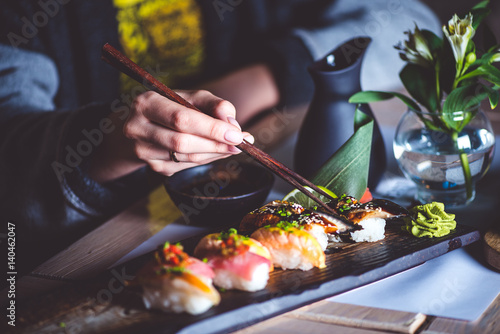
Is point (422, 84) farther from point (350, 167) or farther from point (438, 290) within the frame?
point (438, 290)

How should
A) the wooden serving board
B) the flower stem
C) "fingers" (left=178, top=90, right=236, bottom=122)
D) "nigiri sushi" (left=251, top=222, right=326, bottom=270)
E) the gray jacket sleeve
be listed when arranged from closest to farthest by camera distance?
the wooden serving board → "nigiri sushi" (left=251, top=222, right=326, bottom=270) → "fingers" (left=178, top=90, right=236, bottom=122) → the flower stem → the gray jacket sleeve

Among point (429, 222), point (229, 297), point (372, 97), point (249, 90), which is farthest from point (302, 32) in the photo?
point (229, 297)

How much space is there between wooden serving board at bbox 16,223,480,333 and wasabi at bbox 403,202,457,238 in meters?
0.02

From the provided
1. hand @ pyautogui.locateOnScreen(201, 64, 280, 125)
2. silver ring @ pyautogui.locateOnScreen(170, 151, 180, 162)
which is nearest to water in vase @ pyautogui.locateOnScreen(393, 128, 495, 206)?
silver ring @ pyautogui.locateOnScreen(170, 151, 180, 162)

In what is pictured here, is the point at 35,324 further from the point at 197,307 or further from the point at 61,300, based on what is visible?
the point at 197,307

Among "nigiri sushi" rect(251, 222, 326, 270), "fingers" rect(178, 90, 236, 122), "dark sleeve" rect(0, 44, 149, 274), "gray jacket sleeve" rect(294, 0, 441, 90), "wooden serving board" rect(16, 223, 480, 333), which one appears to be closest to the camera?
"wooden serving board" rect(16, 223, 480, 333)

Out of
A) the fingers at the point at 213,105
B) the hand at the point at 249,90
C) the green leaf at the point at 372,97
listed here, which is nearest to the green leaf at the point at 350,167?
the green leaf at the point at 372,97

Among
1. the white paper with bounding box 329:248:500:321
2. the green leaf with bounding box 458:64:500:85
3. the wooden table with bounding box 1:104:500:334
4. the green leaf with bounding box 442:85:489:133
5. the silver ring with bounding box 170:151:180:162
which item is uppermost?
the silver ring with bounding box 170:151:180:162

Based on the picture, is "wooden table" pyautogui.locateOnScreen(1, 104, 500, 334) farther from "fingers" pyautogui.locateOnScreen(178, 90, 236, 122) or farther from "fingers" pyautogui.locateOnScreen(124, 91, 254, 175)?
"fingers" pyautogui.locateOnScreen(178, 90, 236, 122)

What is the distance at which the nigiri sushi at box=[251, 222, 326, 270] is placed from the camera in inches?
32.6

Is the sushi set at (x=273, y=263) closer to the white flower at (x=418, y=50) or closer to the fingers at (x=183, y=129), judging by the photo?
the fingers at (x=183, y=129)

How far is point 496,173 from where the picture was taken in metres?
1.28

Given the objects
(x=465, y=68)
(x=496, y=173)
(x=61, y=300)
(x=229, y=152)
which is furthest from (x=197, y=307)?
(x=496, y=173)

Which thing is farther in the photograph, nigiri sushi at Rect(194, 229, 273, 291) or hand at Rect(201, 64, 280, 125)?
hand at Rect(201, 64, 280, 125)
